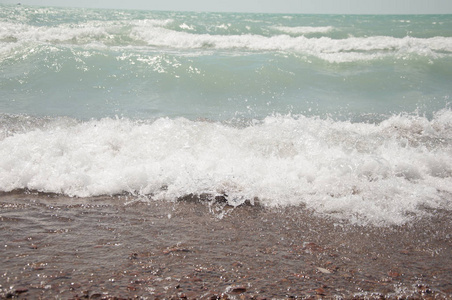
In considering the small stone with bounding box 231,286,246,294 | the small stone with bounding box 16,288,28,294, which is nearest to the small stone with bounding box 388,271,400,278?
the small stone with bounding box 231,286,246,294

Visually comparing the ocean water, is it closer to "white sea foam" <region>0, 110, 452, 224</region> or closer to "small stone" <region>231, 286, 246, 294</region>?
"white sea foam" <region>0, 110, 452, 224</region>

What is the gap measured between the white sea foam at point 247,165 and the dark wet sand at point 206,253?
0.28m

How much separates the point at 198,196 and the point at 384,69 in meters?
10.1

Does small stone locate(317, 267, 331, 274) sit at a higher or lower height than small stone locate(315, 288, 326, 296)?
lower

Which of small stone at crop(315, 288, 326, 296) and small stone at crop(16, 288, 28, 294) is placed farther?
small stone at crop(315, 288, 326, 296)

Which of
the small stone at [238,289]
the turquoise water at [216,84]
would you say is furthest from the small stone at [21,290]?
the turquoise water at [216,84]

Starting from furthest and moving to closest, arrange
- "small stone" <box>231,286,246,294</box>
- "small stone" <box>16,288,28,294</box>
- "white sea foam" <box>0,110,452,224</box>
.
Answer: "white sea foam" <box>0,110,452,224</box>
"small stone" <box>231,286,246,294</box>
"small stone" <box>16,288,28,294</box>

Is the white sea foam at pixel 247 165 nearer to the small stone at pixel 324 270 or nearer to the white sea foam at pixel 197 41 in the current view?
the small stone at pixel 324 270

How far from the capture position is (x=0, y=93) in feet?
26.1

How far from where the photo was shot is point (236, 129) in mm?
5570

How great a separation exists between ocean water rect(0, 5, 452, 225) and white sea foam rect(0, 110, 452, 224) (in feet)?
0.06

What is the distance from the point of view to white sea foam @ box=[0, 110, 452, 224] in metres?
3.62

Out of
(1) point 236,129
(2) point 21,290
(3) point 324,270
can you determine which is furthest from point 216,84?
(2) point 21,290

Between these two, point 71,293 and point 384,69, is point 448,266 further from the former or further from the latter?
point 384,69
